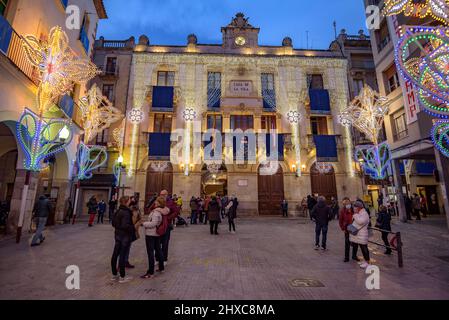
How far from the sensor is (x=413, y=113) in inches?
521

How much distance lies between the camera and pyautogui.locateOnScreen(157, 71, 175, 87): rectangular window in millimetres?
22584

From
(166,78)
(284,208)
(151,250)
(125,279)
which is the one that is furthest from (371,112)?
(166,78)

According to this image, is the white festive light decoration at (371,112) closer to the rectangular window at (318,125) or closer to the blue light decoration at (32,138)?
the rectangular window at (318,125)

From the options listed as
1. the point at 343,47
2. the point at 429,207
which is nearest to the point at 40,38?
the point at 343,47

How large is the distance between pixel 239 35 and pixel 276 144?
40.6 ft

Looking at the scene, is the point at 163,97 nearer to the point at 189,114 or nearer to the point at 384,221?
the point at 189,114

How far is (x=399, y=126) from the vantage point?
617 inches

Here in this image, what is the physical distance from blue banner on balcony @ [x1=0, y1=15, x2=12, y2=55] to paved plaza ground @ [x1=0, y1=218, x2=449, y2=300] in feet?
21.8

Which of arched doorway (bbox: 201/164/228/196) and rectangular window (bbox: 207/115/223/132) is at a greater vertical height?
rectangular window (bbox: 207/115/223/132)

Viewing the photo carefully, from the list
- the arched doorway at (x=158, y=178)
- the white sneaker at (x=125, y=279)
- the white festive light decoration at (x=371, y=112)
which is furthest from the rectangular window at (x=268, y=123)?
the white sneaker at (x=125, y=279)

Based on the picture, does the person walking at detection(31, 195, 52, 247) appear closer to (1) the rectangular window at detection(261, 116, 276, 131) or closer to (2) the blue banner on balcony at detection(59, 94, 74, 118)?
(2) the blue banner on balcony at detection(59, 94, 74, 118)

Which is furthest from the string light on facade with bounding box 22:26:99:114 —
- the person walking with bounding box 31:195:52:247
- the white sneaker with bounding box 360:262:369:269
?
the white sneaker with bounding box 360:262:369:269

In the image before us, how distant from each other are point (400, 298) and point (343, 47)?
26561 millimetres
